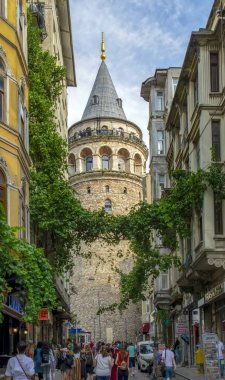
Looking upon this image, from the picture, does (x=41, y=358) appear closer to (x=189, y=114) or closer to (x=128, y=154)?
(x=189, y=114)

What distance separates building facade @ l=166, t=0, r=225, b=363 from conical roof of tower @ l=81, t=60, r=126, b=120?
185 feet

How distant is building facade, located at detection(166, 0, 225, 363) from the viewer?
30.3 m

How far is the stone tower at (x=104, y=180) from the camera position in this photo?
84.6 m

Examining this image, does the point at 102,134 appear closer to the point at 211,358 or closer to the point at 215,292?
the point at 215,292

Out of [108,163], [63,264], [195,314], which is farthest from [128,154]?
[63,264]

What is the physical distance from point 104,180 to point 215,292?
58533 millimetres

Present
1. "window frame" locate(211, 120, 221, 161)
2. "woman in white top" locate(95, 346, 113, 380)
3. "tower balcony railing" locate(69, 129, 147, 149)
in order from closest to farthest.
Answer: "woman in white top" locate(95, 346, 113, 380) < "window frame" locate(211, 120, 221, 161) < "tower balcony railing" locate(69, 129, 147, 149)

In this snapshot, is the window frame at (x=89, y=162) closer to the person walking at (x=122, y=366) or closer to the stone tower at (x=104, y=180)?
the stone tower at (x=104, y=180)

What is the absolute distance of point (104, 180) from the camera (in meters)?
88.9

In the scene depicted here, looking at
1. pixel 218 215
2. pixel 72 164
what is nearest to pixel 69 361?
pixel 218 215

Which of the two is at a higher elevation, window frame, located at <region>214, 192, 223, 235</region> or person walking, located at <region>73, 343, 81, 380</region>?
window frame, located at <region>214, 192, 223, 235</region>

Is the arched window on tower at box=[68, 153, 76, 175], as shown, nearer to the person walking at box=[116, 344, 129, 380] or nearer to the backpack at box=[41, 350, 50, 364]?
the backpack at box=[41, 350, 50, 364]

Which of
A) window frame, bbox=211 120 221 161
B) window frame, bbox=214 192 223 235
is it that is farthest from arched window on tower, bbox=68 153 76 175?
window frame, bbox=214 192 223 235

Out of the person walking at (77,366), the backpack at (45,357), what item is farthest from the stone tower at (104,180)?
the backpack at (45,357)
